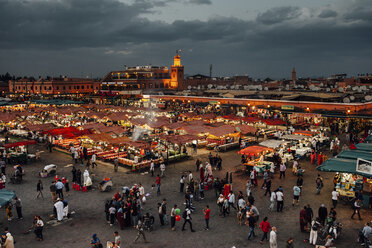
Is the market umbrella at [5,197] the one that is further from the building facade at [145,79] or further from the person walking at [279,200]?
the building facade at [145,79]

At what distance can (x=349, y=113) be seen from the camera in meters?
31.7

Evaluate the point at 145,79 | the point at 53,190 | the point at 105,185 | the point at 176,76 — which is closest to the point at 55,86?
the point at 145,79

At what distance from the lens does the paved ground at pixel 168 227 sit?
10.2m

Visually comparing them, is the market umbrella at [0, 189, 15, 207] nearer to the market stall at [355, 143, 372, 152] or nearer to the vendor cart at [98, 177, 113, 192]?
the vendor cart at [98, 177, 113, 192]

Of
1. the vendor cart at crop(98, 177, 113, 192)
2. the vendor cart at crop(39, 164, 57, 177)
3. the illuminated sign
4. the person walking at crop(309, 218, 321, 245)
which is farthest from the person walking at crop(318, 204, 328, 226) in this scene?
the illuminated sign

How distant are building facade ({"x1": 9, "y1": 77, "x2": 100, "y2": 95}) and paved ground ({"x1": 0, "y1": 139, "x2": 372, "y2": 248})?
79694mm

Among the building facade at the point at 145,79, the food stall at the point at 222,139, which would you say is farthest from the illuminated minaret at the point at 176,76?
the food stall at the point at 222,139

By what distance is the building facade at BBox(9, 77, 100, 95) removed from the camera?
89500 mm

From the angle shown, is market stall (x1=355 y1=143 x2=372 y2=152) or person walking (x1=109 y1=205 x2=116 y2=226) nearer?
person walking (x1=109 y1=205 x2=116 y2=226)

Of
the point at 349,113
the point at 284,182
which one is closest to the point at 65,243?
the point at 284,182

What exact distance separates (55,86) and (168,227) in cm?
8917

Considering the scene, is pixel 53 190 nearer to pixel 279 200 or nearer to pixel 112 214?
pixel 112 214

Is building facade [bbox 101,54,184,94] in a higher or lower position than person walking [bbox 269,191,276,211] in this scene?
higher

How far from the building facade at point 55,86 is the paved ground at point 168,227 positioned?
79694 millimetres
